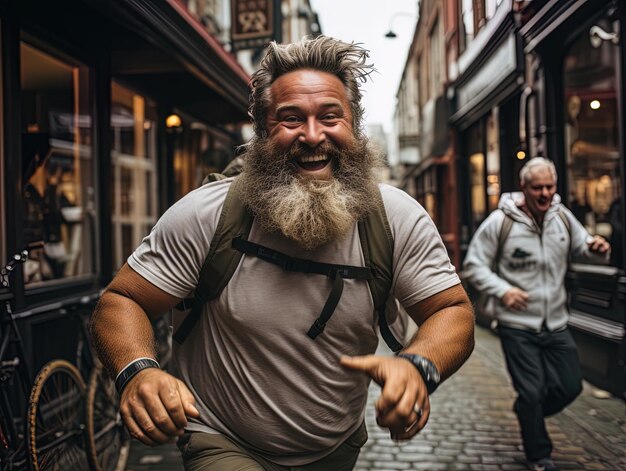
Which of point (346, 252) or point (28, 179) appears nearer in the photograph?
point (346, 252)

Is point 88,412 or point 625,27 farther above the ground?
point 625,27

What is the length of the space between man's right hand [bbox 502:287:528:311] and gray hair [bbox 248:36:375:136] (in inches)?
112

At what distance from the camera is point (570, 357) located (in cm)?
500

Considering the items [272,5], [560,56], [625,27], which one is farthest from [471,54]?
[625,27]

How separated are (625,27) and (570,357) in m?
3.59

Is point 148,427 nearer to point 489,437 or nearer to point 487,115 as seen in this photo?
point 489,437

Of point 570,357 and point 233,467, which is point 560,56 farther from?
point 233,467

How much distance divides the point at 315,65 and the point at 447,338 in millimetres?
938

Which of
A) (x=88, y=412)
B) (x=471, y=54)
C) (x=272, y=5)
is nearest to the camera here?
(x=88, y=412)

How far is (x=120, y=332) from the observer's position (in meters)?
1.98

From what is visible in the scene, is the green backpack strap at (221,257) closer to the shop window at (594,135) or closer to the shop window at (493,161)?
the shop window at (594,135)

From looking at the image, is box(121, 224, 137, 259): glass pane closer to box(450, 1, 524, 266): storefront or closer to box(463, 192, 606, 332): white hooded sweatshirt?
box(463, 192, 606, 332): white hooded sweatshirt

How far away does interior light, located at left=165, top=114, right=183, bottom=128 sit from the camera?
10102 millimetres

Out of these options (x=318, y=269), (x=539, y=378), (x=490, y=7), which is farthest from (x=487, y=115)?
(x=318, y=269)
